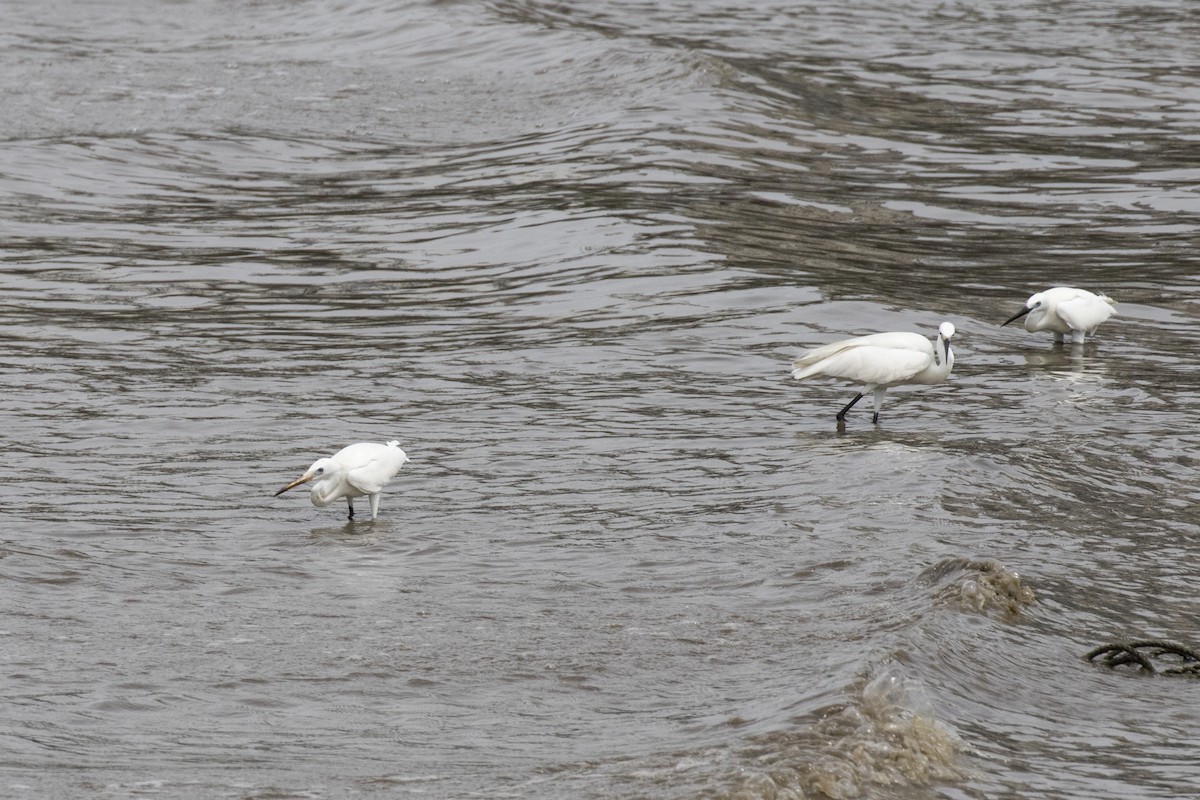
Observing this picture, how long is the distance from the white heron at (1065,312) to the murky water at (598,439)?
0.76ft

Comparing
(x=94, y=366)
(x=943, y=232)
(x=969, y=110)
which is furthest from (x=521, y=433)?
(x=969, y=110)

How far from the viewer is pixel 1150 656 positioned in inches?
277

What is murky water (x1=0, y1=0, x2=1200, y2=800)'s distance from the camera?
6.18 meters

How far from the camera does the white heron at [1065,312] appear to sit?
12.8 meters

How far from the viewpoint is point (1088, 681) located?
6832 millimetres

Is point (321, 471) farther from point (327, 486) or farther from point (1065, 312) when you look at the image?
point (1065, 312)

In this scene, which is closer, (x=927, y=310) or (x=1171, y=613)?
(x=1171, y=613)

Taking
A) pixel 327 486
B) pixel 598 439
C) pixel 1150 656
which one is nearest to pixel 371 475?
pixel 327 486

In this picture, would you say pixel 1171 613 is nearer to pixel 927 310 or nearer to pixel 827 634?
pixel 827 634

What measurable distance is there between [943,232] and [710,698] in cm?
1097

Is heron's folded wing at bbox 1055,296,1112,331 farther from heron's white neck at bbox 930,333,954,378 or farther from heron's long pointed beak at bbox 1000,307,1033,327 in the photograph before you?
heron's white neck at bbox 930,333,954,378

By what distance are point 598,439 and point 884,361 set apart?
1.79m

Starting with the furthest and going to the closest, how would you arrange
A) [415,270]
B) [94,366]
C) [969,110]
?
[969,110]
[415,270]
[94,366]

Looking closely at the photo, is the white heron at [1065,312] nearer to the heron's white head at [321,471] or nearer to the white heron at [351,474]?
the white heron at [351,474]
